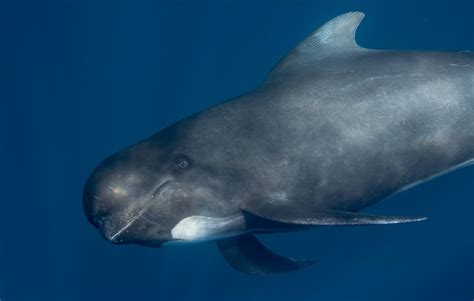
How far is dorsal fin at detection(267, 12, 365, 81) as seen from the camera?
30.5 feet

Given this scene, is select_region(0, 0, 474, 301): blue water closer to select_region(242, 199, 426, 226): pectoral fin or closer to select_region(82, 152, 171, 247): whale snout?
select_region(242, 199, 426, 226): pectoral fin

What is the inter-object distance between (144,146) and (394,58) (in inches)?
177

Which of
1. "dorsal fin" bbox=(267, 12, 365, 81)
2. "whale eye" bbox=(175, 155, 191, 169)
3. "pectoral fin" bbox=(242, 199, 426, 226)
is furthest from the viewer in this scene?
"dorsal fin" bbox=(267, 12, 365, 81)

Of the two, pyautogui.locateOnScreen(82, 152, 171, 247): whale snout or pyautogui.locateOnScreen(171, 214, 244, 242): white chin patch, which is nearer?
pyautogui.locateOnScreen(82, 152, 171, 247): whale snout

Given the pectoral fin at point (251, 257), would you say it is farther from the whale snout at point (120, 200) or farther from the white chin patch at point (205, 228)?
the whale snout at point (120, 200)

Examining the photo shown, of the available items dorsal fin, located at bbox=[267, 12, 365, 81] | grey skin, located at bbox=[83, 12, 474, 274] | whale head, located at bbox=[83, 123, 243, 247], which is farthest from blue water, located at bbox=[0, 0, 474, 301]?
whale head, located at bbox=[83, 123, 243, 247]

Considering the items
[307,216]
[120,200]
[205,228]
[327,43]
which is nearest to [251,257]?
[205,228]

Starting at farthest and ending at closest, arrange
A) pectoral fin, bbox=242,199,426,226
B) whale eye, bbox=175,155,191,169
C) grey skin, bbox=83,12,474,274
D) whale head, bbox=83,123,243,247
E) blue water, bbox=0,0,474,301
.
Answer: blue water, bbox=0,0,474,301, whale eye, bbox=175,155,191,169, grey skin, bbox=83,12,474,274, whale head, bbox=83,123,243,247, pectoral fin, bbox=242,199,426,226

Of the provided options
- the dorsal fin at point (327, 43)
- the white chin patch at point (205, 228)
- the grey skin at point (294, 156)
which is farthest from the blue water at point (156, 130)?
the white chin patch at point (205, 228)

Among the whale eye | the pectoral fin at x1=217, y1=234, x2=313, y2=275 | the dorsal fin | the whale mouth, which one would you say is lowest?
the pectoral fin at x1=217, y1=234, x2=313, y2=275

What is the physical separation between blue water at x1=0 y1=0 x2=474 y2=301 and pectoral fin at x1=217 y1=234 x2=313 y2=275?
5727mm

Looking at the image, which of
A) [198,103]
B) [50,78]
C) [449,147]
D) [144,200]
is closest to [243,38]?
[198,103]

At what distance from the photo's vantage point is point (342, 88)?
805cm

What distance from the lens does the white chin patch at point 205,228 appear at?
6966mm
